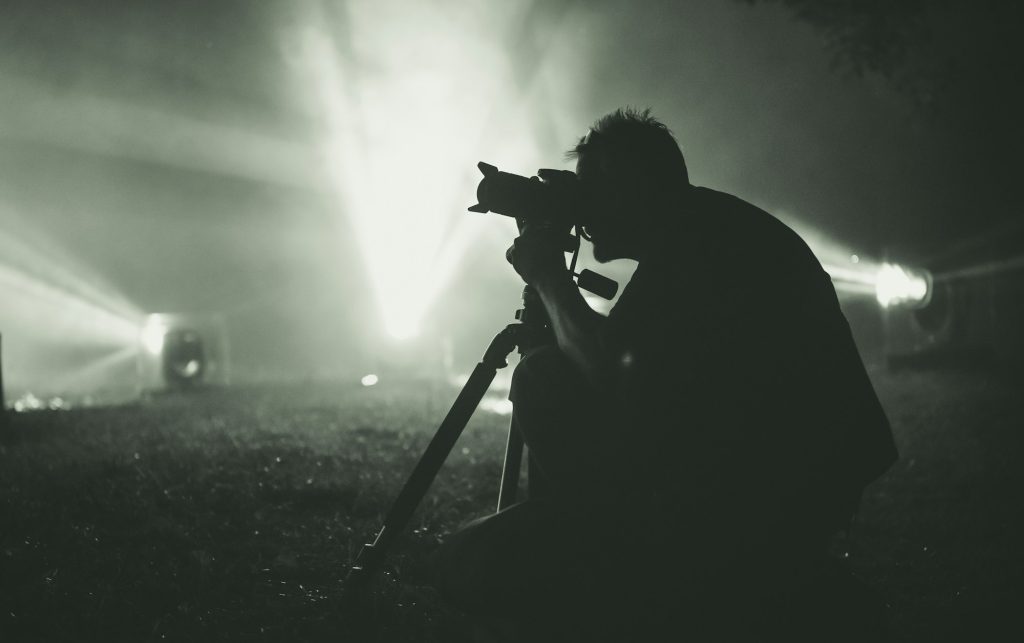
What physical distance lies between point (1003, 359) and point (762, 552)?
9016mm

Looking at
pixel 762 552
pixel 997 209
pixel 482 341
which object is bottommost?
pixel 762 552

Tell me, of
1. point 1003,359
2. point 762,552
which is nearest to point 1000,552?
point 762,552

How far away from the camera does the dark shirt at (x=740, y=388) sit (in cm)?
162

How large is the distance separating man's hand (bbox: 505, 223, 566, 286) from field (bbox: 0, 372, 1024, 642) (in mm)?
1258

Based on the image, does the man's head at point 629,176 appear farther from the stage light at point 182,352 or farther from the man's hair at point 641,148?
the stage light at point 182,352

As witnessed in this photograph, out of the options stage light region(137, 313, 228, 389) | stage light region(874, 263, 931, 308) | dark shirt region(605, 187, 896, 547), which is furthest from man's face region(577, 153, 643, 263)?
stage light region(137, 313, 228, 389)

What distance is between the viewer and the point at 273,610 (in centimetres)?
239

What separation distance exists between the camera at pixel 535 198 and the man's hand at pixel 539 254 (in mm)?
50

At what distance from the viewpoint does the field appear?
2354 mm

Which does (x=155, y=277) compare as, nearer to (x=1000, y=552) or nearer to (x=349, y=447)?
(x=349, y=447)

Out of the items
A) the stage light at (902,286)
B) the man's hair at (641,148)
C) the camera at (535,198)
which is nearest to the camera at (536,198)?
the camera at (535,198)

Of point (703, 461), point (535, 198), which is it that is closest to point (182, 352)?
point (535, 198)

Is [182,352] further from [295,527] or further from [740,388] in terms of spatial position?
[740,388]

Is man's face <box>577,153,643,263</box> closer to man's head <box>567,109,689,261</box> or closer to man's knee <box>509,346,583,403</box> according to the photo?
man's head <box>567,109,689,261</box>
